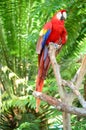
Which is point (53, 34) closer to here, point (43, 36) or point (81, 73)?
point (43, 36)

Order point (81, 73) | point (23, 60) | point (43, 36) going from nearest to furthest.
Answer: point (81, 73), point (43, 36), point (23, 60)

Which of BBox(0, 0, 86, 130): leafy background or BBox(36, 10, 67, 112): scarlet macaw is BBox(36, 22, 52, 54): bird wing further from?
BBox(0, 0, 86, 130): leafy background

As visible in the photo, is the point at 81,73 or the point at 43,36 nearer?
the point at 81,73

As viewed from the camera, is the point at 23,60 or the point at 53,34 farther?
the point at 23,60

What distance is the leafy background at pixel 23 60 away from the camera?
2811 millimetres

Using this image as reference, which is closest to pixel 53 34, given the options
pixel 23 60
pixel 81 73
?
pixel 81 73

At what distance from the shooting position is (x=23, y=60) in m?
3.20

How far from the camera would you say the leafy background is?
281 cm

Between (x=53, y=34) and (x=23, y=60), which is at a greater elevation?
(x=23, y=60)

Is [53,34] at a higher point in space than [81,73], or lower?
higher

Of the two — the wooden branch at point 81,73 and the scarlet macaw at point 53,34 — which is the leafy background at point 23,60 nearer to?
the scarlet macaw at point 53,34

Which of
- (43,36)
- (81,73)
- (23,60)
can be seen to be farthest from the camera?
(23,60)

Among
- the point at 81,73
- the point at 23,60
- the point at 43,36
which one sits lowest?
the point at 81,73

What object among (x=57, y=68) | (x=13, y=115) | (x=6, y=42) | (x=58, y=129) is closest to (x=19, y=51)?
(x=6, y=42)
